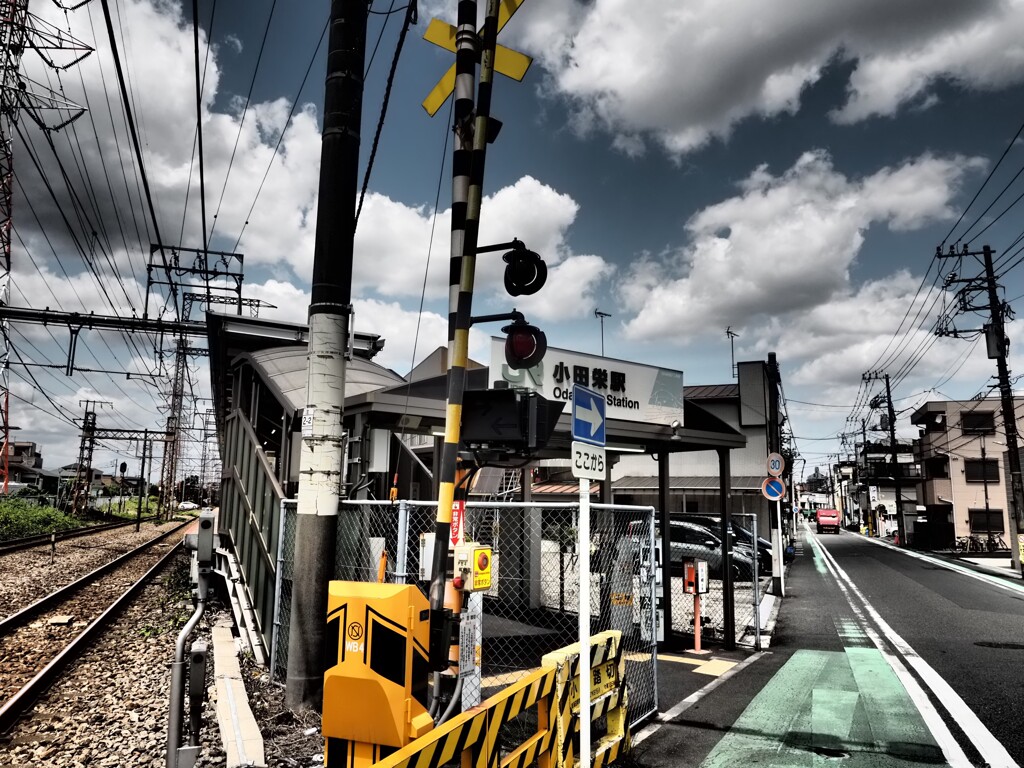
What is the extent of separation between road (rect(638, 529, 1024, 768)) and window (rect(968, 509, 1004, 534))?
119 feet

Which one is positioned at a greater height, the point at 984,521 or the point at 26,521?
the point at 984,521

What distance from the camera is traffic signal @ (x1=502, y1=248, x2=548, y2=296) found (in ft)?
18.6

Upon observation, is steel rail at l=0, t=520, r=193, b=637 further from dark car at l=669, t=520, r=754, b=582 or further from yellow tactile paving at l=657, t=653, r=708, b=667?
dark car at l=669, t=520, r=754, b=582

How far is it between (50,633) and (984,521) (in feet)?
171

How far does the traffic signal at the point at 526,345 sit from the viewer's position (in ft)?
17.7

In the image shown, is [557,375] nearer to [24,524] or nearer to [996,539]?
[24,524]

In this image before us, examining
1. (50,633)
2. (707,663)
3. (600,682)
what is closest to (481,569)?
(600,682)

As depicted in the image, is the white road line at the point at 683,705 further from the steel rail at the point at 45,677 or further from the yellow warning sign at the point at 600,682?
the steel rail at the point at 45,677

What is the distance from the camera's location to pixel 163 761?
5.68 metres

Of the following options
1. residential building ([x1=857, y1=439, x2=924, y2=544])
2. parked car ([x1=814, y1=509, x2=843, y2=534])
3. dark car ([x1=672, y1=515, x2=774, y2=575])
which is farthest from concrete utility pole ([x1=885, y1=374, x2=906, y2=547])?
dark car ([x1=672, y1=515, x2=774, y2=575])

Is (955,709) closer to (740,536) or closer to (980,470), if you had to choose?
(740,536)

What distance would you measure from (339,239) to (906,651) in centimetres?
1003

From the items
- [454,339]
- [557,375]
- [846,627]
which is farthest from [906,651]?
[454,339]

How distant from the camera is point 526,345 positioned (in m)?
5.39
